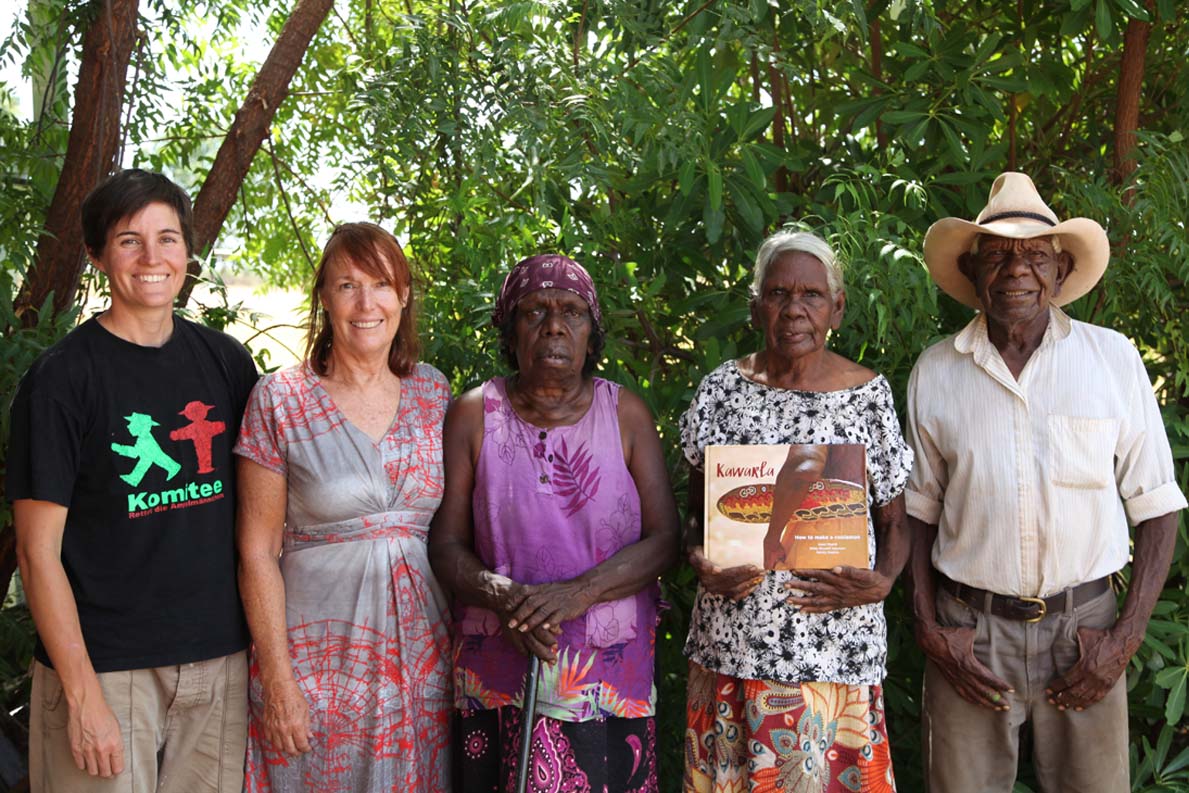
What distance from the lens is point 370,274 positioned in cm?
313

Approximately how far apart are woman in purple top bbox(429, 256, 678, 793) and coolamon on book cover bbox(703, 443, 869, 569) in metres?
0.20

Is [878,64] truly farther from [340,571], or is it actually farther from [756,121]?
[340,571]

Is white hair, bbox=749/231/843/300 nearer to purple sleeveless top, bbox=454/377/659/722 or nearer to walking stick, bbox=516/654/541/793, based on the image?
purple sleeveless top, bbox=454/377/659/722

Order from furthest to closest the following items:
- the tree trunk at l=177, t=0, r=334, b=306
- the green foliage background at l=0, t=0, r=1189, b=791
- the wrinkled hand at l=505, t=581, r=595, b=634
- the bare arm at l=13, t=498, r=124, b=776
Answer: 1. the tree trunk at l=177, t=0, r=334, b=306
2. the green foliage background at l=0, t=0, r=1189, b=791
3. the wrinkled hand at l=505, t=581, r=595, b=634
4. the bare arm at l=13, t=498, r=124, b=776

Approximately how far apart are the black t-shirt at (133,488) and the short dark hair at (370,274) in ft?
1.03

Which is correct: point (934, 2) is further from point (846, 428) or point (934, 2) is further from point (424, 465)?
point (424, 465)

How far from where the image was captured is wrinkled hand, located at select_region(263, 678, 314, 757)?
121 inches

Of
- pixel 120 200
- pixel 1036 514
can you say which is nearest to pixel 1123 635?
pixel 1036 514

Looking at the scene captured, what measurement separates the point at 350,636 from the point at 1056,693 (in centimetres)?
183

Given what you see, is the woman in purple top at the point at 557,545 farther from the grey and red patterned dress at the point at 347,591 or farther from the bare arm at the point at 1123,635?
the bare arm at the point at 1123,635

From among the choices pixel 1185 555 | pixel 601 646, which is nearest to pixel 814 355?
pixel 601 646

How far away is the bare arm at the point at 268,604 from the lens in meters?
3.07

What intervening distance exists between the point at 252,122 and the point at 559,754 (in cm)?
284

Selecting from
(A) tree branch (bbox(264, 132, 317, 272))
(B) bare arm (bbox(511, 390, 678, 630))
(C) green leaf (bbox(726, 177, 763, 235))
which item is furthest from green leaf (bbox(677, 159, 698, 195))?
(A) tree branch (bbox(264, 132, 317, 272))
